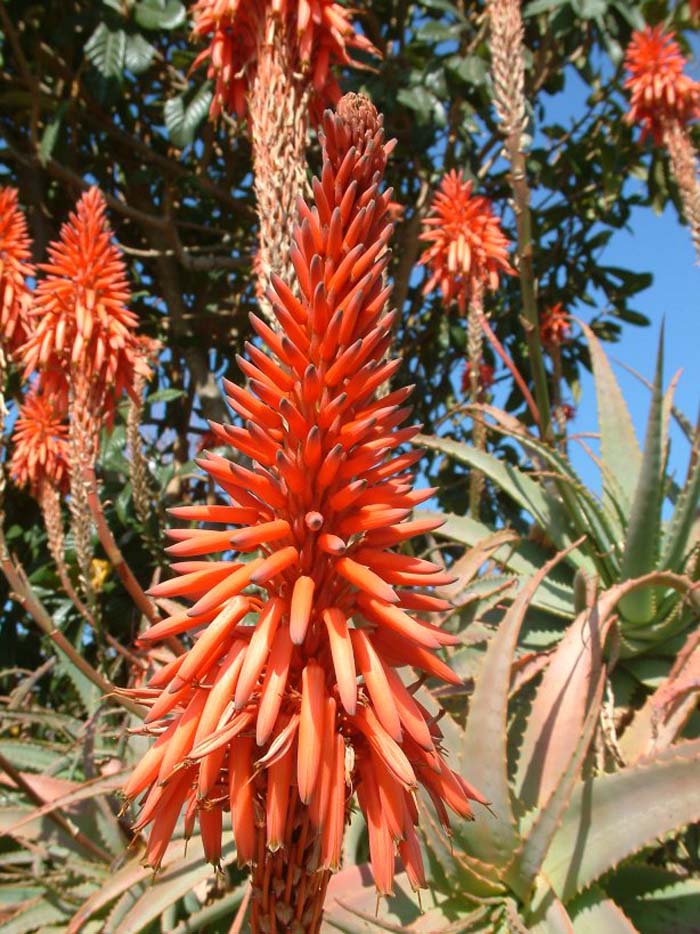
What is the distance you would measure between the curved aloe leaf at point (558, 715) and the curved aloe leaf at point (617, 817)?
11cm

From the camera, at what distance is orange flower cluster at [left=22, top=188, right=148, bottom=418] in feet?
7.23

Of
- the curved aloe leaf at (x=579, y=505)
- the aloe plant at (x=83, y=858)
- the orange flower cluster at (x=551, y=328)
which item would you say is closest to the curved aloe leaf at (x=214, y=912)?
the aloe plant at (x=83, y=858)

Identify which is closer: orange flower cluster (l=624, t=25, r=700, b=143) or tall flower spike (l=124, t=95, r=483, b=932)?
tall flower spike (l=124, t=95, r=483, b=932)

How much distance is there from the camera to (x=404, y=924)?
1.38 metres

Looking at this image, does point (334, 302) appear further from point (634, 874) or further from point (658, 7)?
point (658, 7)

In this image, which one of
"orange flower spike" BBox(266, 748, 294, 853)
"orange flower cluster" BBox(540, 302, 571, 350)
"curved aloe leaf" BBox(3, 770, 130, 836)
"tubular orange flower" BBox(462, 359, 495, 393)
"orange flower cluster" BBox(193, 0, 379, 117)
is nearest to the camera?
"orange flower spike" BBox(266, 748, 294, 853)

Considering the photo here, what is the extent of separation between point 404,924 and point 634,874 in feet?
1.54

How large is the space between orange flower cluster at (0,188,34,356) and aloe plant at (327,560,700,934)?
178cm

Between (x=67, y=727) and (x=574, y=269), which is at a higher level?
(x=574, y=269)

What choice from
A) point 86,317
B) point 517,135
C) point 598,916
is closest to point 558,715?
point 598,916

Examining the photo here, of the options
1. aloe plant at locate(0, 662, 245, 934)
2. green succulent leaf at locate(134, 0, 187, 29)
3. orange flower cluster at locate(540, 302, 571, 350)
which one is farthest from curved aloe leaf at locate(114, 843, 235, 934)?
green succulent leaf at locate(134, 0, 187, 29)

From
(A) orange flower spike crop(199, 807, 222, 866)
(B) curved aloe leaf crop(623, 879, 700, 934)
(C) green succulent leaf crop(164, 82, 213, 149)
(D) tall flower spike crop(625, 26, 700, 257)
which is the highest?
(D) tall flower spike crop(625, 26, 700, 257)

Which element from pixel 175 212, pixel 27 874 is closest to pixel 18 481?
pixel 27 874

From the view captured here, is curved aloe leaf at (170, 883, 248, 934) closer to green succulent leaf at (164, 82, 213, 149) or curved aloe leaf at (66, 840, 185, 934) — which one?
curved aloe leaf at (66, 840, 185, 934)
